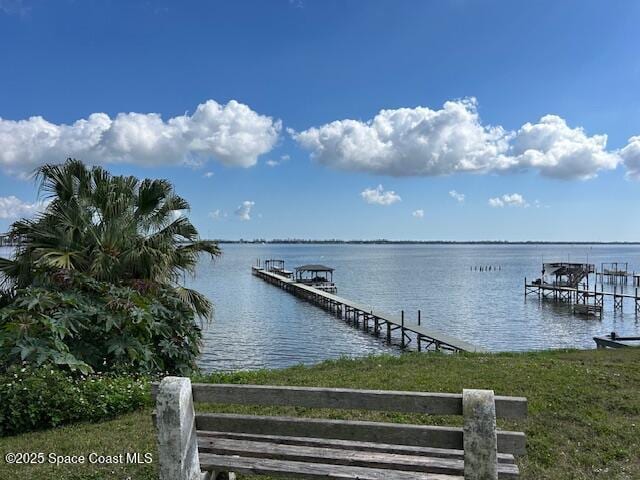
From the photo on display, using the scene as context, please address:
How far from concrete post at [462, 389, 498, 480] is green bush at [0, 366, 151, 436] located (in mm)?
4902

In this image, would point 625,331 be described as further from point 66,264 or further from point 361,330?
point 66,264

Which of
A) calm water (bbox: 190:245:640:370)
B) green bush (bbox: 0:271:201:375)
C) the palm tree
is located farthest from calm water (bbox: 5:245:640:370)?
green bush (bbox: 0:271:201:375)

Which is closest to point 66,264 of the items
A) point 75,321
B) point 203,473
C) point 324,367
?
point 75,321

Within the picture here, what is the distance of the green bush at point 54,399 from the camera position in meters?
5.49

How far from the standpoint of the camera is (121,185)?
962 cm

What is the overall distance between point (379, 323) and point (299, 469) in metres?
26.4

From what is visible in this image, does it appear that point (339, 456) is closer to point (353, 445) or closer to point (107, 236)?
point (353, 445)

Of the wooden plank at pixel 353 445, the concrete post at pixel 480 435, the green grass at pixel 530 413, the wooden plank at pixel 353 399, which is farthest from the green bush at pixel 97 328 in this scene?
the concrete post at pixel 480 435

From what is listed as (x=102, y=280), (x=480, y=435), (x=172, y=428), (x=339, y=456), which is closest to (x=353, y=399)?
(x=339, y=456)

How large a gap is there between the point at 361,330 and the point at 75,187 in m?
21.2

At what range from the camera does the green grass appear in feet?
14.1

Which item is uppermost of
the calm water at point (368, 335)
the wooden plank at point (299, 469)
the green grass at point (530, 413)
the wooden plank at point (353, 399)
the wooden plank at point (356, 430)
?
the wooden plank at point (353, 399)

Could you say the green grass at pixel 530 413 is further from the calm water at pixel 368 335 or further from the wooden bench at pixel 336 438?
the calm water at pixel 368 335

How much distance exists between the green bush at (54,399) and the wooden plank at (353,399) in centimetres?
357
